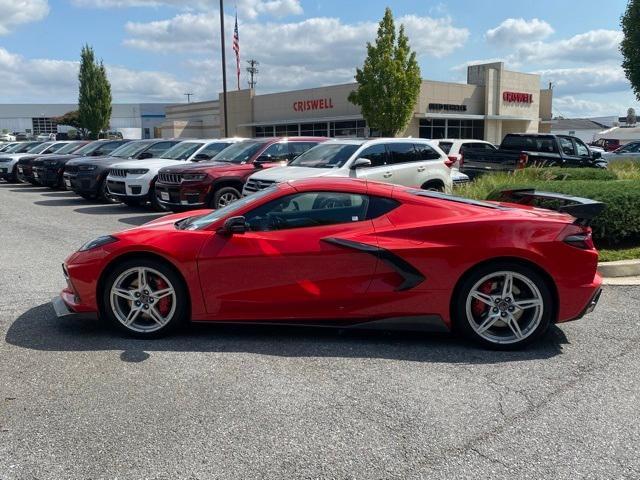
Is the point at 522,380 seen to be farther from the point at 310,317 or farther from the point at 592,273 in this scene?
the point at 310,317

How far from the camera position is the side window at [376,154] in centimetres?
1124

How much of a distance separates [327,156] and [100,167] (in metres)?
7.00

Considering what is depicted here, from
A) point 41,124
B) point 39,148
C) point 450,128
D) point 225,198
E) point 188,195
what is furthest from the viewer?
point 41,124

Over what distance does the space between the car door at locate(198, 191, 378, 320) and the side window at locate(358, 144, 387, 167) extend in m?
6.38

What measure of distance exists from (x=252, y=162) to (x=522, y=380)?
949 centimetres

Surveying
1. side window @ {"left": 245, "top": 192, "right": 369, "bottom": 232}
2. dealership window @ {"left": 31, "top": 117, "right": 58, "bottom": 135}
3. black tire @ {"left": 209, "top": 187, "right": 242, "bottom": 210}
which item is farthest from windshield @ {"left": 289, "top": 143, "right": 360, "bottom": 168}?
dealership window @ {"left": 31, "top": 117, "right": 58, "bottom": 135}

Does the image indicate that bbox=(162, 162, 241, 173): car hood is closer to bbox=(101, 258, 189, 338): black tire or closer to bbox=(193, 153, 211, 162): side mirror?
bbox=(193, 153, 211, 162): side mirror

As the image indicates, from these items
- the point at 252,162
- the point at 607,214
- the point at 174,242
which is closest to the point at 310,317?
the point at 174,242

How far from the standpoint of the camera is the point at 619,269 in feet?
23.8

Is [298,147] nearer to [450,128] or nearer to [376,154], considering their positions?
[376,154]

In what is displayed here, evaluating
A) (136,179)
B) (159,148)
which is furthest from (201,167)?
(159,148)

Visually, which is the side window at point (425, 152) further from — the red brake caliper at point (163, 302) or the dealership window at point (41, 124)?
the dealership window at point (41, 124)

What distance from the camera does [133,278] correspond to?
5.09 m

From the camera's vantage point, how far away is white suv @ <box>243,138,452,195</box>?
10.8 metres
